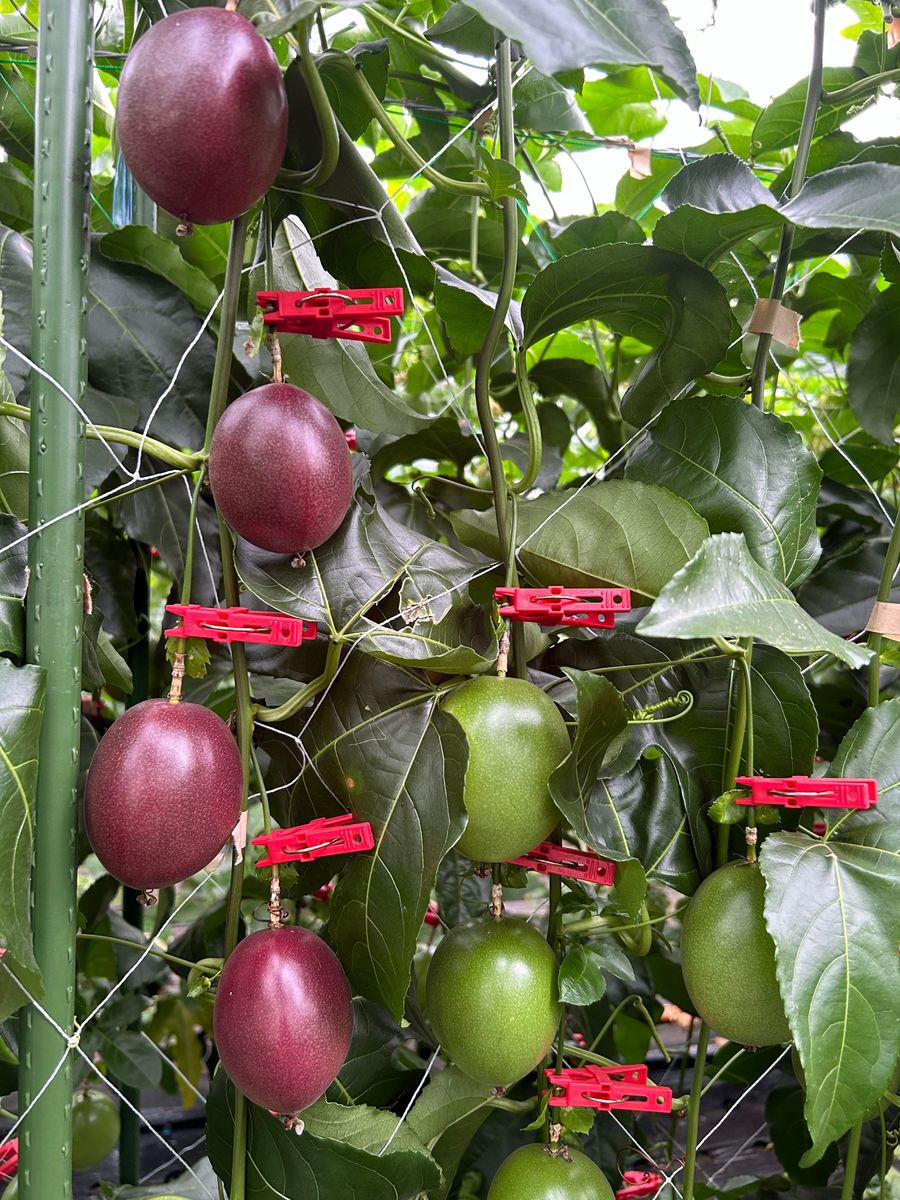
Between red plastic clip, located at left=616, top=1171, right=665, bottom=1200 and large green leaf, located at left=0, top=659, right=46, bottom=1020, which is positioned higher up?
large green leaf, located at left=0, top=659, right=46, bottom=1020

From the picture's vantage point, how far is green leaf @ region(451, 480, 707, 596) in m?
0.75

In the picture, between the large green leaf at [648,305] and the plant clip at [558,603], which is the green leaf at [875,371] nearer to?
the large green leaf at [648,305]

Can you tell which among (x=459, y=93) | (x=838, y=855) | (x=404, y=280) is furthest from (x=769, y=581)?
(x=459, y=93)

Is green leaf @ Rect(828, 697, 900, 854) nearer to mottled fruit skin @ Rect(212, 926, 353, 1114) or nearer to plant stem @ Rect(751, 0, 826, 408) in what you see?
plant stem @ Rect(751, 0, 826, 408)

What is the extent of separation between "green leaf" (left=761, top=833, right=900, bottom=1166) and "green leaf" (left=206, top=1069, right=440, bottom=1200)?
271 mm

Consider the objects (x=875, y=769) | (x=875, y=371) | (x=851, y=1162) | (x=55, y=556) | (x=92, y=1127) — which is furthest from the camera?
(x=92, y=1127)

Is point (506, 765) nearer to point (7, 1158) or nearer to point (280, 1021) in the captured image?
point (280, 1021)

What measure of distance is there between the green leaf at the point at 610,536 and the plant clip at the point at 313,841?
24cm

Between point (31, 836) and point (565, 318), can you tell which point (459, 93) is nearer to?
point (565, 318)

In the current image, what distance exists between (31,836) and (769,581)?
0.47 metres

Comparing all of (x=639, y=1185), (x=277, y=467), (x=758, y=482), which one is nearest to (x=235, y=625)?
(x=277, y=467)

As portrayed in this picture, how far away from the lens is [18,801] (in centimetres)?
62

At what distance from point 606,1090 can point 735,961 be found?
0.53ft

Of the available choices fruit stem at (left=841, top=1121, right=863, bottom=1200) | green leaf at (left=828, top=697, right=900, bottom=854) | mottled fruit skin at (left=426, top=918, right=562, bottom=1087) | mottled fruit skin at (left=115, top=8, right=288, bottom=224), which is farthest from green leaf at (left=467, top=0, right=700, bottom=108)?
fruit stem at (left=841, top=1121, right=863, bottom=1200)
